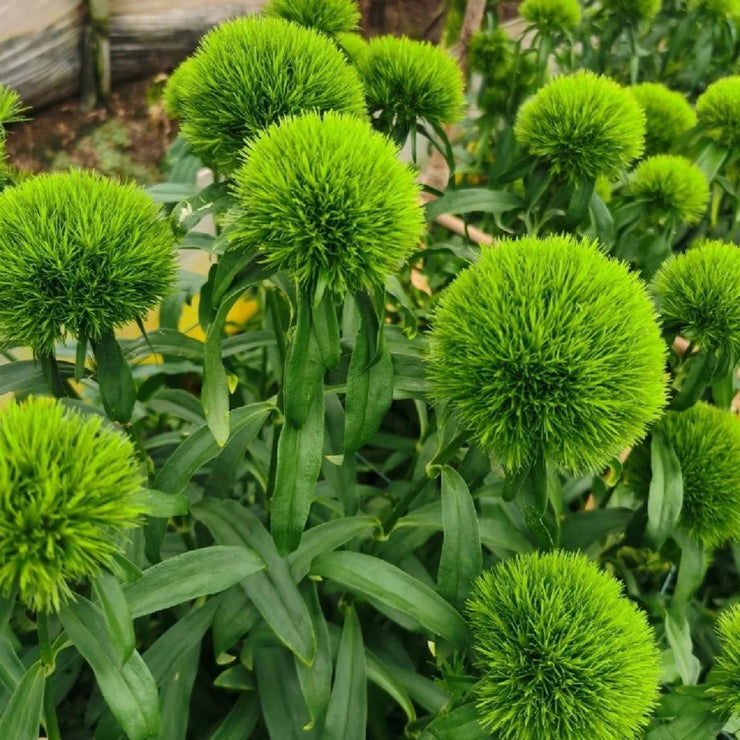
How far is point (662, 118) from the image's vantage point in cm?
141

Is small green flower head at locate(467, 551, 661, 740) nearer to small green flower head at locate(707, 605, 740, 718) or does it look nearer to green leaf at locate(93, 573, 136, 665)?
small green flower head at locate(707, 605, 740, 718)

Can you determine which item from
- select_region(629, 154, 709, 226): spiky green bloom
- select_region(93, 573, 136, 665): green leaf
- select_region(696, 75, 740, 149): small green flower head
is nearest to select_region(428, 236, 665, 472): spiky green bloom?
select_region(93, 573, 136, 665): green leaf

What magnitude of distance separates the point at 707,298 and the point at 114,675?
770mm

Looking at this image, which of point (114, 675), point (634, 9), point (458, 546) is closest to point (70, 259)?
point (114, 675)

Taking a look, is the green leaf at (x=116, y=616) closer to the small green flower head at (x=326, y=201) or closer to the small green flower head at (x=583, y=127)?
the small green flower head at (x=326, y=201)

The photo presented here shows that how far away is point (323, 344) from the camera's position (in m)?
0.66

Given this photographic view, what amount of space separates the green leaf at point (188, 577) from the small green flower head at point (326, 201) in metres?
0.29

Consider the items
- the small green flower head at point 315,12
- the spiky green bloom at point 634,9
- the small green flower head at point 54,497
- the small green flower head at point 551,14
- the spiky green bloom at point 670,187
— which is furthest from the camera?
the spiky green bloom at point 634,9

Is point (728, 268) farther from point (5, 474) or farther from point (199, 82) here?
point (5, 474)

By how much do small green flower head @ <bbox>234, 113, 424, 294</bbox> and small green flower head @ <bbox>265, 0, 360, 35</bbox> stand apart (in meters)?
0.40

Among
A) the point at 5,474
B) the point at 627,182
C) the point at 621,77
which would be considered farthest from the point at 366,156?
the point at 621,77

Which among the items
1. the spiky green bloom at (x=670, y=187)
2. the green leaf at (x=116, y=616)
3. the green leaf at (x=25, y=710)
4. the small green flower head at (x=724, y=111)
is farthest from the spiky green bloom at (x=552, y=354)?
the small green flower head at (x=724, y=111)

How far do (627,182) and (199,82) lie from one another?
81 centimetres

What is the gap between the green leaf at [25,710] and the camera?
2.02 feet
